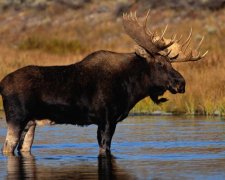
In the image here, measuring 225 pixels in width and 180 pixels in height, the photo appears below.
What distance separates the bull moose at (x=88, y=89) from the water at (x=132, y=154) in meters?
0.49

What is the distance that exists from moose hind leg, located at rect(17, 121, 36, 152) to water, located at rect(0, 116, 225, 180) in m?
0.19

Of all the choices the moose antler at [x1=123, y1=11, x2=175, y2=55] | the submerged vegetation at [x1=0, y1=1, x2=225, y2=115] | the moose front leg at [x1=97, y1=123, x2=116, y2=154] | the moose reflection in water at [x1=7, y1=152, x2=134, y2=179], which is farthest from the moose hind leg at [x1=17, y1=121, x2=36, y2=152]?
the submerged vegetation at [x1=0, y1=1, x2=225, y2=115]

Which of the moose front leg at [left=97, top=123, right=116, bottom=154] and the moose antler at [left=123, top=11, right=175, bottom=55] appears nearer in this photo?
the moose front leg at [left=97, top=123, right=116, bottom=154]

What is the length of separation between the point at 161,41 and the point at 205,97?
696cm

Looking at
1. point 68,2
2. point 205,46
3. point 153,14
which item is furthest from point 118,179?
point 68,2

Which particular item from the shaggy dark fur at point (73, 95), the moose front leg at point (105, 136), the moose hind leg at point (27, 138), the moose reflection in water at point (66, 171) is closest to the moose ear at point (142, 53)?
the shaggy dark fur at point (73, 95)

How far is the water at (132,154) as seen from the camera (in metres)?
14.0

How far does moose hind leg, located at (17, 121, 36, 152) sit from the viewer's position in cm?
1727

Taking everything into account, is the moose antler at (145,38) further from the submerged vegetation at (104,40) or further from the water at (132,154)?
the submerged vegetation at (104,40)

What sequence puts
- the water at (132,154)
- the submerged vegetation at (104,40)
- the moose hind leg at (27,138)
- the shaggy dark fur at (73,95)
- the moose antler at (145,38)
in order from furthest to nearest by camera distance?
the submerged vegetation at (104,40) → the moose antler at (145,38) → the moose hind leg at (27,138) → the shaggy dark fur at (73,95) → the water at (132,154)

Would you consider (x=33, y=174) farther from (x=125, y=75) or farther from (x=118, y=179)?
(x=125, y=75)

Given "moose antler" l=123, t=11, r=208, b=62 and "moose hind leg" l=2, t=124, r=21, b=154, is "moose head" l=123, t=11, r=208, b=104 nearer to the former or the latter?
"moose antler" l=123, t=11, r=208, b=62

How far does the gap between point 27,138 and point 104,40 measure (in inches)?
1143

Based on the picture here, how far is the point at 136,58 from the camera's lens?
17766 mm
